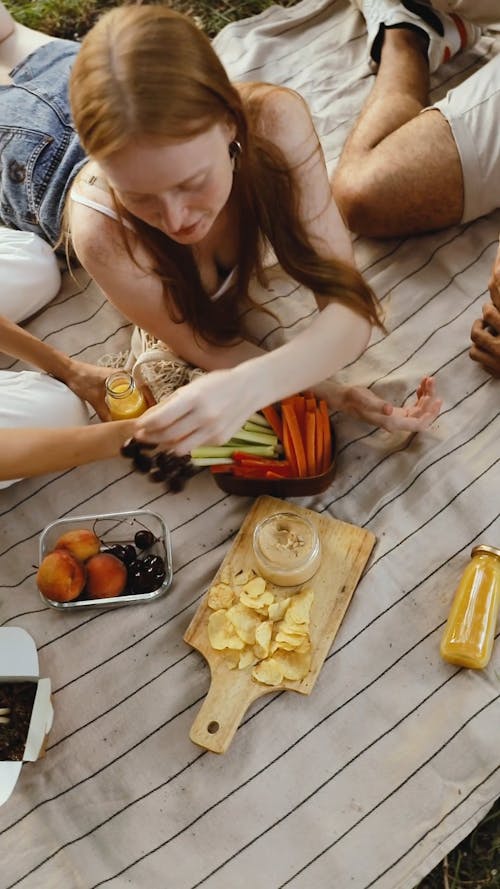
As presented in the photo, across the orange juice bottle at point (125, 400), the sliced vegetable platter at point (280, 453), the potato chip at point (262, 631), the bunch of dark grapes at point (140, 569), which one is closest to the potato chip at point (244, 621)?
the potato chip at point (262, 631)

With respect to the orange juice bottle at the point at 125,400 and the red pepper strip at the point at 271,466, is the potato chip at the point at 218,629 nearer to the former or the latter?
the red pepper strip at the point at 271,466

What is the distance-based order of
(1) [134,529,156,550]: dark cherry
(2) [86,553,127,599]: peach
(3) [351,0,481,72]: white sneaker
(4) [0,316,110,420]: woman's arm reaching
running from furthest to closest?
(3) [351,0,481,72]: white sneaker, (4) [0,316,110,420]: woman's arm reaching, (1) [134,529,156,550]: dark cherry, (2) [86,553,127,599]: peach

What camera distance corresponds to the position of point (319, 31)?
2.53 metres

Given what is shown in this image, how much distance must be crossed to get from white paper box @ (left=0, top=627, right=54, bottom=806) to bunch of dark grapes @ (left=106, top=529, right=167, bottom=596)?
0.25 meters

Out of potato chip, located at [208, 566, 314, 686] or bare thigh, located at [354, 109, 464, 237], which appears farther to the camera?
bare thigh, located at [354, 109, 464, 237]

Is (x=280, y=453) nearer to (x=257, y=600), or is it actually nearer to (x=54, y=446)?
(x=257, y=600)

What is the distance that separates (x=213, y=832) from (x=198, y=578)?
52cm

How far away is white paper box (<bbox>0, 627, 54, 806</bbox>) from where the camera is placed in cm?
142

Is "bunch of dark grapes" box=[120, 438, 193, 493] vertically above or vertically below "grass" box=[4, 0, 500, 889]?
below

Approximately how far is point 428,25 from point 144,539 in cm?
176

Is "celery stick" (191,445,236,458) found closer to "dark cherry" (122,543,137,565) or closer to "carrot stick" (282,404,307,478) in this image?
"carrot stick" (282,404,307,478)

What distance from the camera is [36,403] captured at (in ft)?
5.91

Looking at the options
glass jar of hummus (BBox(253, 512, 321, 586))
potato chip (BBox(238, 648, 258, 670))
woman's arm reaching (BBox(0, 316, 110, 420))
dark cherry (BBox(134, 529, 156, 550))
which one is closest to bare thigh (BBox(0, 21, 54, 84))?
woman's arm reaching (BBox(0, 316, 110, 420))

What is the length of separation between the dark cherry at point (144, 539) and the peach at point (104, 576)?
0.09 metres
